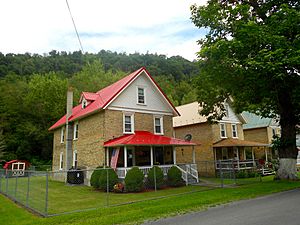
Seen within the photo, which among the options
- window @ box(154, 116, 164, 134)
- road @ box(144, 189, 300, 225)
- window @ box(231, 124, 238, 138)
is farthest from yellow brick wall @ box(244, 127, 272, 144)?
road @ box(144, 189, 300, 225)

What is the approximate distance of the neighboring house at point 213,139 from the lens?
27625mm

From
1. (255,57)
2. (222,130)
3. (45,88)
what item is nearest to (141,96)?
(255,57)

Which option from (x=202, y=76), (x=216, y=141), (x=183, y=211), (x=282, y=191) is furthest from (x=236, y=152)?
(x=183, y=211)

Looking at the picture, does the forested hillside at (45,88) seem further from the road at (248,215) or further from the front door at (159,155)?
the road at (248,215)

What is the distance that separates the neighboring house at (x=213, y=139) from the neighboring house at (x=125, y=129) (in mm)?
5722

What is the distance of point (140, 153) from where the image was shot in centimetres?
2162

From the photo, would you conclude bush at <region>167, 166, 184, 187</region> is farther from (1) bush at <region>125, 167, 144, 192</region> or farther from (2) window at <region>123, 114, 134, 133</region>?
(2) window at <region>123, 114, 134, 133</region>

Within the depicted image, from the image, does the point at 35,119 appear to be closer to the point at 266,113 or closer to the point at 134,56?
the point at 134,56

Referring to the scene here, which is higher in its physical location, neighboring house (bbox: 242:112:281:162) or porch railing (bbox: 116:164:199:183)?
neighboring house (bbox: 242:112:281:162)

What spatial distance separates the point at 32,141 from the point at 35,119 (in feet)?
14.6

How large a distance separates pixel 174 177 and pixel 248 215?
32.7ft

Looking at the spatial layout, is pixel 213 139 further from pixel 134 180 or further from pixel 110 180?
pixel 110 180

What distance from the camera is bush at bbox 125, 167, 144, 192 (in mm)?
16547

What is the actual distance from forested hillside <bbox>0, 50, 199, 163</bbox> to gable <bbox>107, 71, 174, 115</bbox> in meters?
19.9
